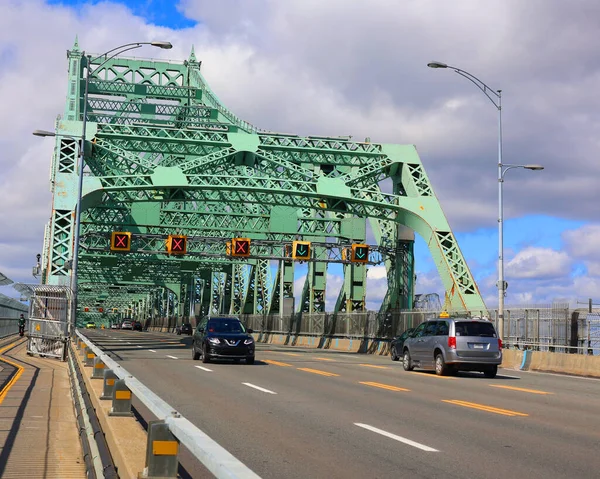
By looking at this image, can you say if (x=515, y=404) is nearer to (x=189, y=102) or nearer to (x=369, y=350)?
(x=369, y=350)

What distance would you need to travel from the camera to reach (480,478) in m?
8.02

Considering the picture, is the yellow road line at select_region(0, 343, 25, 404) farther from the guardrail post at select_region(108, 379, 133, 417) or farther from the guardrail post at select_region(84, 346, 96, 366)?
the guardrail post at select_region(108, 379, 133, 417)

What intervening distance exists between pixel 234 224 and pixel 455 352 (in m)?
42.4

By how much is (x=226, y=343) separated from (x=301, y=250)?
78.2 feet

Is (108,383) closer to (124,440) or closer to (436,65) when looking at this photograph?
(124,440)

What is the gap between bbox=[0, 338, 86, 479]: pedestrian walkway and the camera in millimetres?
8883

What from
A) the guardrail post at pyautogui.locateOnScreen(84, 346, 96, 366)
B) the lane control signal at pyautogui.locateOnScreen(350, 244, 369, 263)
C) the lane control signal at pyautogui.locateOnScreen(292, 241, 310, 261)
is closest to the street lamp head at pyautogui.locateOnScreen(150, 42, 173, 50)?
the guardrail post at pyautogui.locateOnScreen(84, 346, 96, 366)

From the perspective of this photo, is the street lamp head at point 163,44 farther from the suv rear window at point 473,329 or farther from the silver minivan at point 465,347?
the suv rear window at point 473,329

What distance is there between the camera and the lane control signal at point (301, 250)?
5025 centimetres

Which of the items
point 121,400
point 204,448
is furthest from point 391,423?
point 204,448

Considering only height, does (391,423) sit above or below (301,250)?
below

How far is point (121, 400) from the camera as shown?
31.8ft

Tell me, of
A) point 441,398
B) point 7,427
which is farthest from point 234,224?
point 7,427

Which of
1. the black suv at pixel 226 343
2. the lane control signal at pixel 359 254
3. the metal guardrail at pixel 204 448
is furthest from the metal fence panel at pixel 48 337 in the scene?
the metal guardrail at pixel 204 448
